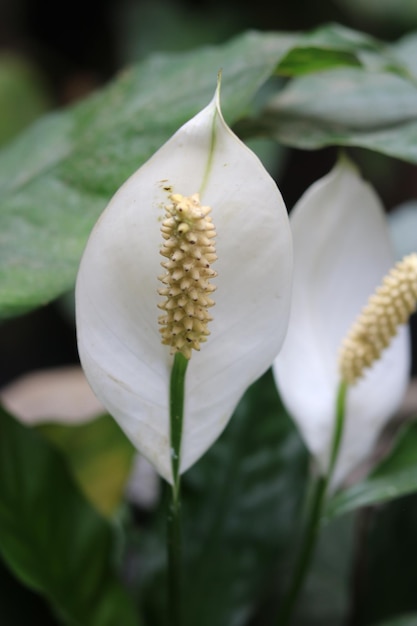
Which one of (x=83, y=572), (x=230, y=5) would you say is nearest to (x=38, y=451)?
(x=83, y=572)

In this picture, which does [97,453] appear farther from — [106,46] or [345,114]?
[106,46]

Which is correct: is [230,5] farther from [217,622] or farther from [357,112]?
[217,622]

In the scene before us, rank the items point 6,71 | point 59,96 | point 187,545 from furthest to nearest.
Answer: point 59,96
point 6,71
point 187,545

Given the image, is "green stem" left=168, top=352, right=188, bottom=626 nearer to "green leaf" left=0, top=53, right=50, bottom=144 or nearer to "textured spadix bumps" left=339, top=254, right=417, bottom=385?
"textured spadix bumps" left=339, top=254, right=417, bottom=385

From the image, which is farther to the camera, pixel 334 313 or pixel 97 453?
pixel 97 453

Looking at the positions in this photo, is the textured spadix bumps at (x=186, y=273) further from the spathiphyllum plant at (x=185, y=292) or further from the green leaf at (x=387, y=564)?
the green leaf at (x=387, y=564)

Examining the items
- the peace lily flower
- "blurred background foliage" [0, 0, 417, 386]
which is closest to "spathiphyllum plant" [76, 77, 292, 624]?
the peace lily flower

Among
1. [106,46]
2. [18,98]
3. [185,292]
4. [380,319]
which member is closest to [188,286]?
[185,292]
